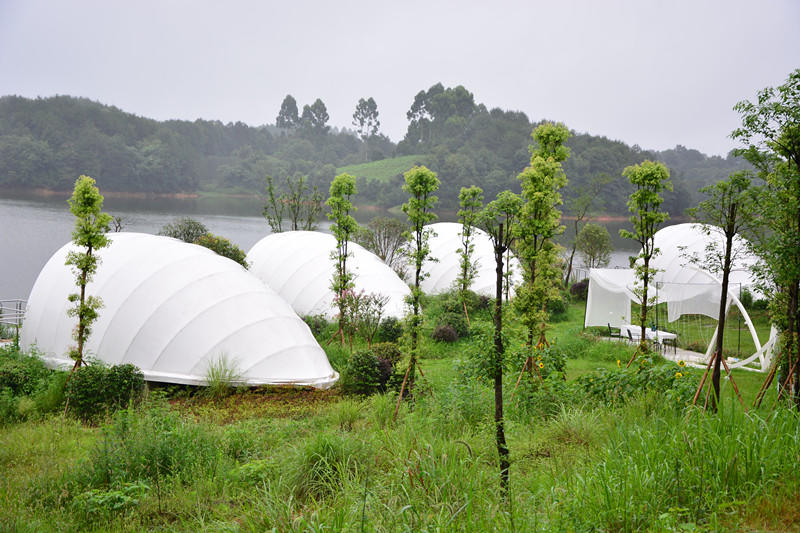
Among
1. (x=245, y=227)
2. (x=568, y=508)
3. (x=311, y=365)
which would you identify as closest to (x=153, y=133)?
(x=245, y=227)

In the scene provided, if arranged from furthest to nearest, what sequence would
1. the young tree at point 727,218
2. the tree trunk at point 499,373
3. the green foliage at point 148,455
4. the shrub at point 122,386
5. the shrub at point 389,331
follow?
the shrub at point 389,331
the shrub at point 122,386
the young tree at point 727,218
the green foliage at point 148,455
the tree trunk at point 499,373

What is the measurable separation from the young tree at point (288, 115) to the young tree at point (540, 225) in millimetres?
101032

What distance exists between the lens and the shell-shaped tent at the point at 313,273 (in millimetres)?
19062

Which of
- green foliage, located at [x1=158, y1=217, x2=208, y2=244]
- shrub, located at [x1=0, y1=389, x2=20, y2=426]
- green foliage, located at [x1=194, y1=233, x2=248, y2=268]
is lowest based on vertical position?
shrub, located at [x1=0, y1=389, x2=20, y2=426]

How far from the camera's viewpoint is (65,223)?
4716 centimetres

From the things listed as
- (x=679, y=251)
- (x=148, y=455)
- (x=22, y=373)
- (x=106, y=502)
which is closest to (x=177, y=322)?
(x=22, y=373)

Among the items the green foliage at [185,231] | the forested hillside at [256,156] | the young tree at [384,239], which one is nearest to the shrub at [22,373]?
the green foliage at [185,231]

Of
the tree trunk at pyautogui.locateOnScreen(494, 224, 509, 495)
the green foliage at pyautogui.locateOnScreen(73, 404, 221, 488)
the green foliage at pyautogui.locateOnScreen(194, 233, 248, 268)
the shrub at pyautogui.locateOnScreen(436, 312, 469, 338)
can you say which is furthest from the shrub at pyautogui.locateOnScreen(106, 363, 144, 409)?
the green foliage at pyautogui.locateOnScreen(194, 233, 248, 268)

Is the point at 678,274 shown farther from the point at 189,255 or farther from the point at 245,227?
the point at 245,227

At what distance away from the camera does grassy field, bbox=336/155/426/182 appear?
74562 mm

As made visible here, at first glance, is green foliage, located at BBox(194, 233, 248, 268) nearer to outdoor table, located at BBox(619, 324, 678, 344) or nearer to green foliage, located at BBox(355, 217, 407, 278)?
green foliage, located at BBox(355, 217, 407, 278)

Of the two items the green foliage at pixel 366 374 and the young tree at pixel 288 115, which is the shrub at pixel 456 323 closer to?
the green foliage at pixel 366 374

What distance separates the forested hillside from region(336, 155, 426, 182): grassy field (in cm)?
31

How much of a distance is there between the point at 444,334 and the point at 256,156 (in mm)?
64030
